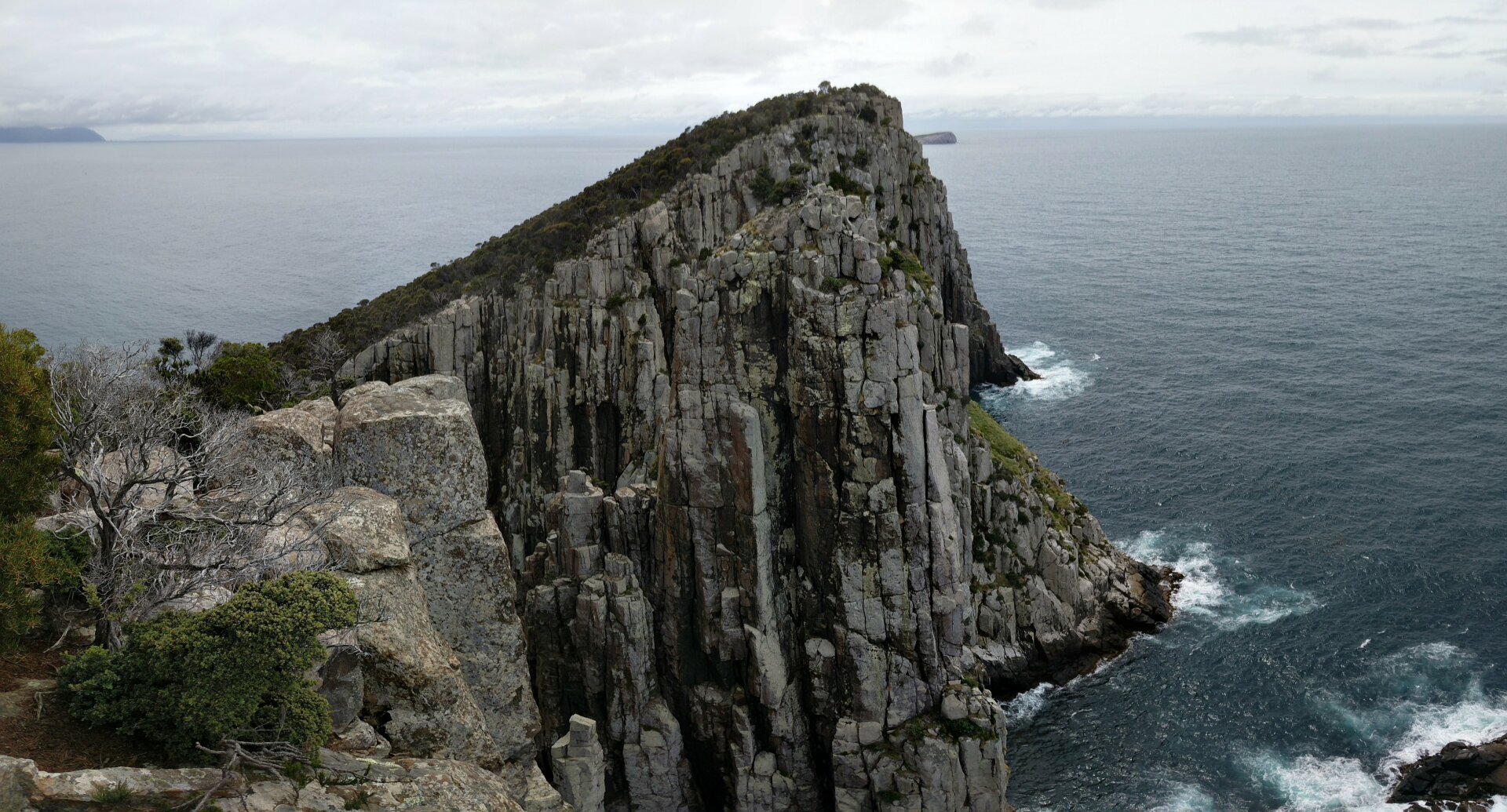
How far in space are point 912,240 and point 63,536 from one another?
93.7 meters

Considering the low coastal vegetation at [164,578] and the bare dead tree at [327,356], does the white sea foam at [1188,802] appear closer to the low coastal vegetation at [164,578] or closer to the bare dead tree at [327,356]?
the low coastal vegetation at [164,578]

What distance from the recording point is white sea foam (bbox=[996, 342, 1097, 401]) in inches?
4916

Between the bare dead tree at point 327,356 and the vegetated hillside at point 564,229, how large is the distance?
4.64ft

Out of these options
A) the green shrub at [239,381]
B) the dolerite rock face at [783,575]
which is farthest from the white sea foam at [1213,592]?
the green shrub at [239,381]

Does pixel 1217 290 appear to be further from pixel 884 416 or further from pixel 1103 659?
pixel 884 416

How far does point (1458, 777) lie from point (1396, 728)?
4872 mm

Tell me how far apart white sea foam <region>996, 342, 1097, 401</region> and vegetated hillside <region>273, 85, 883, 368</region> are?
41.8m

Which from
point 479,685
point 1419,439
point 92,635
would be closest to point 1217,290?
point 1419,439

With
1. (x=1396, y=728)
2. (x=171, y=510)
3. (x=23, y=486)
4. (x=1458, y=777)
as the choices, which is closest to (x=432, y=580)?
(x=171, y=510)

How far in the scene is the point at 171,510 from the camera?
27.7 meters

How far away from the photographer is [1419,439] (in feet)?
318

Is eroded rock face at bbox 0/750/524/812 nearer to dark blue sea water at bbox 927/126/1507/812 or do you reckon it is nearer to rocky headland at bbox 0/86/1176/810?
rocky headland at bbox 0/86/1176/810

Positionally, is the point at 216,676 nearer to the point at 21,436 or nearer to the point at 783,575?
the point at 21,436

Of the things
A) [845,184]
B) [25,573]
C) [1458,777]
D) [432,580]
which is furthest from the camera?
[845,184]
